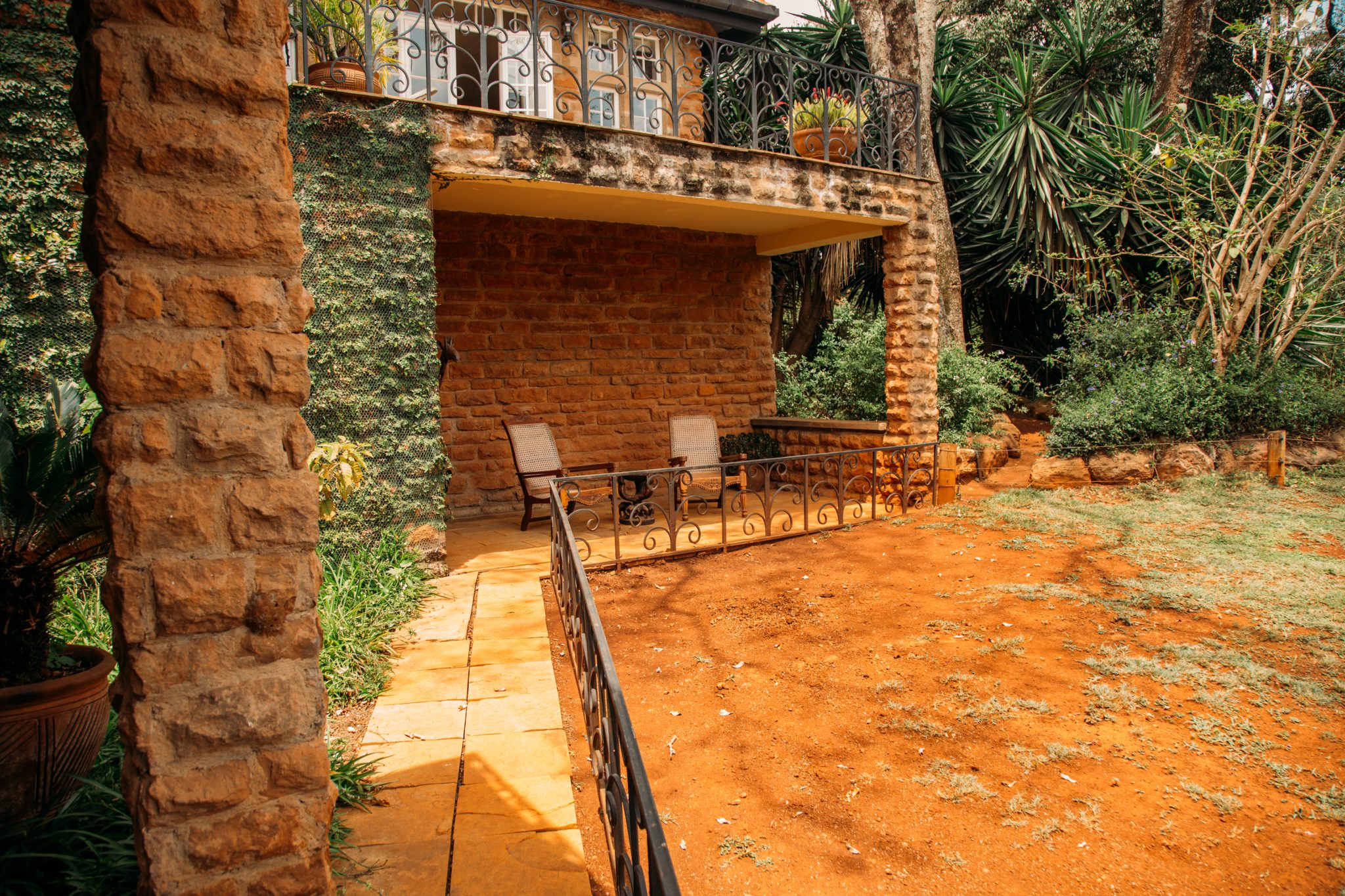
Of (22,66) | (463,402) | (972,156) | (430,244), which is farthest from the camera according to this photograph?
(972,156)

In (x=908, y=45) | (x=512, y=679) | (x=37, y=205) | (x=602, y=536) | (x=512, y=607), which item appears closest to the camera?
(x=512, y=679)

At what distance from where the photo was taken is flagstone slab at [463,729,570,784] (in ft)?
8.96

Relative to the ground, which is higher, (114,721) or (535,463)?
(535,463)

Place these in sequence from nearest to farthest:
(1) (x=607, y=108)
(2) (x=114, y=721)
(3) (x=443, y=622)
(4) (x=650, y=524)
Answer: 1. (2) (x=114, y=721)
2. (3) (x=443, y=622)
3. (4) (x=650, y=524)
4. (1) (x=607, y=108)

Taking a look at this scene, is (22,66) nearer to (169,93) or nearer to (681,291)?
(169,93)

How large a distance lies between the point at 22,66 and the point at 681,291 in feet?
19.6

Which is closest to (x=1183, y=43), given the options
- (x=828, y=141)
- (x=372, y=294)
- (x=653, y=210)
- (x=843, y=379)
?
(x=843, y=379)

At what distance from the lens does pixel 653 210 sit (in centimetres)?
750

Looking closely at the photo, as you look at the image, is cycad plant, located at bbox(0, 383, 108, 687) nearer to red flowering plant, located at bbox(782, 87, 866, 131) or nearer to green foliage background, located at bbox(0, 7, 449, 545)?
green foliage background, located at bbox(0, 7, 449, 545)

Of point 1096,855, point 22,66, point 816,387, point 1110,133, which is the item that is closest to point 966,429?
point 816,387

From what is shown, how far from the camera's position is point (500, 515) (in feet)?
26.0

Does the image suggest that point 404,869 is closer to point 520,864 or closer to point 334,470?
point 520,864

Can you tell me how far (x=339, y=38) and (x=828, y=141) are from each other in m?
3.99

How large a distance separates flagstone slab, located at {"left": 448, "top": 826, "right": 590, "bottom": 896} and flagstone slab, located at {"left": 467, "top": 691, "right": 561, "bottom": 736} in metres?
0.74
